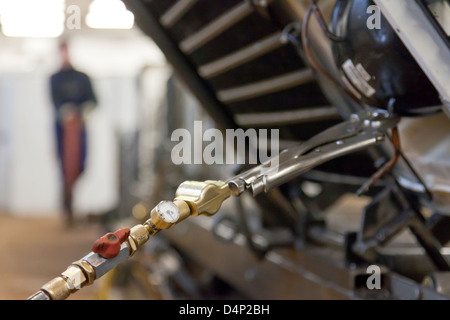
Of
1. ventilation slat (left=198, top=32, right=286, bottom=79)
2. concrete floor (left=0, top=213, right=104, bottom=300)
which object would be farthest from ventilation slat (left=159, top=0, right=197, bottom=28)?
concrete floor (left=0, top=213, right=104, bottom=300)

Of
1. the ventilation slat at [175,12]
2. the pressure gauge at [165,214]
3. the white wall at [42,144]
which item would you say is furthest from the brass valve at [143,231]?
the white wall at [42,144]

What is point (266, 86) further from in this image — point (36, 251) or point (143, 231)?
point (36, 251)

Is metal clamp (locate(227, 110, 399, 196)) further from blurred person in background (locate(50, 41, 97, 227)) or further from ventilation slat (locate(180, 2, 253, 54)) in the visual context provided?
blurred person in background (locate(50, 41, 97, 227))

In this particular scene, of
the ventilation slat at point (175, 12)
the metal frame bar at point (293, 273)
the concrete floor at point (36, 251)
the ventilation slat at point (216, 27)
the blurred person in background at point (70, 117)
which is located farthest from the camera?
the blurred person in background at point (70, 117)

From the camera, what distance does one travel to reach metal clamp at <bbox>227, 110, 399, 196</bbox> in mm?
958

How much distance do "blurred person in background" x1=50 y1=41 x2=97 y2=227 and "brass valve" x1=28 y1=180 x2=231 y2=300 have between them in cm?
451

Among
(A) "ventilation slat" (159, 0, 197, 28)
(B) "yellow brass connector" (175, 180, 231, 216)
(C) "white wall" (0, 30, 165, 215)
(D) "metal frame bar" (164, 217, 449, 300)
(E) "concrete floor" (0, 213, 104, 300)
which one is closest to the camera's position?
(B) "yellow brass connector" (175, 180, 231, 216)

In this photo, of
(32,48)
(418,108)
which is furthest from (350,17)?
(32,48)

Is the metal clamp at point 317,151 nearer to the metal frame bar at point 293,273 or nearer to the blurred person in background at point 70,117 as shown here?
the metal frame bar at point 293,273

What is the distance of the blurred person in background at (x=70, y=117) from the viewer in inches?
206

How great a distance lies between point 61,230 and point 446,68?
462 cm

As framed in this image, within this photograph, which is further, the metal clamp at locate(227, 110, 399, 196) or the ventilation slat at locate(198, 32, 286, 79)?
the ventilation slat at locate(198, 32, 286, 79)

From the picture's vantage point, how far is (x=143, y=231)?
2.84ft

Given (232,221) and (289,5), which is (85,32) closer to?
(232,221)
